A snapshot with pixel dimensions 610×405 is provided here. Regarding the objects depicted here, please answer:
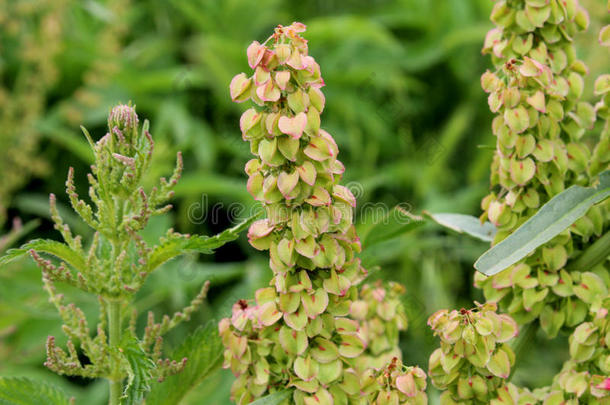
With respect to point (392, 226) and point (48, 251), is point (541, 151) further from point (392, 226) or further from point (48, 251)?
point (48, 251)

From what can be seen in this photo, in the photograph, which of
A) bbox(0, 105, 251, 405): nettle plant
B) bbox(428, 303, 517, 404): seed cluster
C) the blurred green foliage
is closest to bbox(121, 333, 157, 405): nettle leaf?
bbox(0, 105, 251, 405): nettle plant

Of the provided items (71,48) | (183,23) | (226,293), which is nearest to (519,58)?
(226,293)

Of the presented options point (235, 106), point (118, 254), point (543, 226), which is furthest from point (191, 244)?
point (235, 106)

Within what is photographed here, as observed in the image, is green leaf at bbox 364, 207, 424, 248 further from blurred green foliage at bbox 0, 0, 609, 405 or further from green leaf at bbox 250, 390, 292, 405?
blurred green foliage at bbox 0, 0, 609, 405

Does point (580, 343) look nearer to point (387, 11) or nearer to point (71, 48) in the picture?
point (71, 48)

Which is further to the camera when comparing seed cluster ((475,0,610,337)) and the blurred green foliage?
the blurred green foliage

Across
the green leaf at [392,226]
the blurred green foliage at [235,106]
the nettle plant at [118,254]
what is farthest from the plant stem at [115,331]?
the blurred green foliage at [235,106]
